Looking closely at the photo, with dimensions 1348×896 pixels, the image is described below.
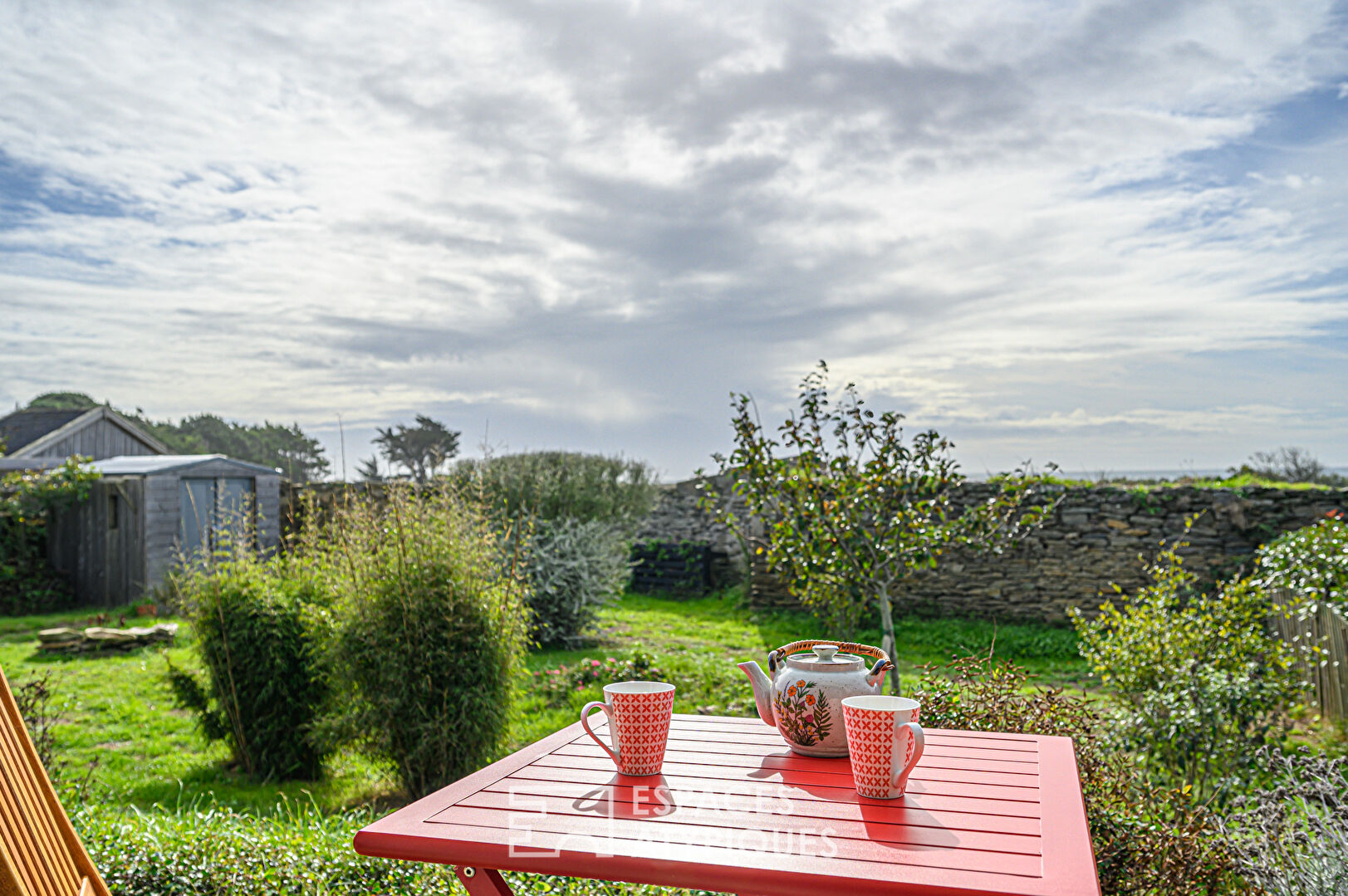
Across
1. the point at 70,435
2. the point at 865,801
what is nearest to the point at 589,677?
the point at 865,801

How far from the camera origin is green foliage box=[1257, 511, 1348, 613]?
5516 millimetres

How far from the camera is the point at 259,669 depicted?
4.98 m

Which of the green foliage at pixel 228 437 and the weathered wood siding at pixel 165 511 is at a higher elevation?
the green foliage at pixel 228 437

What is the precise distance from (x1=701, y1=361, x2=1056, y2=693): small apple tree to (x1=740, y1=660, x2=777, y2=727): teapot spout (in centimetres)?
305

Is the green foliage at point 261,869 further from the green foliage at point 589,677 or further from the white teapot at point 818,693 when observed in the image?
the green foliage at point 589,677

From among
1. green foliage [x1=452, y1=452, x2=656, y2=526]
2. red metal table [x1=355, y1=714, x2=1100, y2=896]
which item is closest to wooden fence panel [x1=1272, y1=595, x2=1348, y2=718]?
red metal table [x1=355, y1=714, x2=1100, y2=896]

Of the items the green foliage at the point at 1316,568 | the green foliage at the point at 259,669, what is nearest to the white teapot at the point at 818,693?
the green foliage at the point at 259,669

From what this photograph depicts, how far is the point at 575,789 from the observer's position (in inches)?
65.2

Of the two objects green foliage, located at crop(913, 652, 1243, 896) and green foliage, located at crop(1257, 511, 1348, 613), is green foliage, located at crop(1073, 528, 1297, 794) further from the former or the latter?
green foliage, located at crop(1257, 511, 1348, 613)

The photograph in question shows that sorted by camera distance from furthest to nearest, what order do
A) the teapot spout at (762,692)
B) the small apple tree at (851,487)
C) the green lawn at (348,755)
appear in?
1. the small apple tree at (851,487)
2. the green lawn at (348,755)
3. the teapot spout at (762,692)

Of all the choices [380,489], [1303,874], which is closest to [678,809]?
[1303,874]

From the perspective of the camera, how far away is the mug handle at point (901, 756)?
1.51 m

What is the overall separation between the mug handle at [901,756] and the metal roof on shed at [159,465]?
44.6 ft

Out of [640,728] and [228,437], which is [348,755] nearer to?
[640,728]
